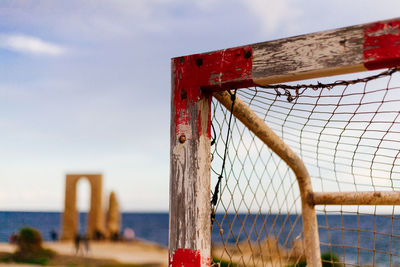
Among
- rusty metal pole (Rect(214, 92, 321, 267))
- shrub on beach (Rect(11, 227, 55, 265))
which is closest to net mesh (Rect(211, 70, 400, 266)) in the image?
rusty metal pole (Rect(214, 92, 321, 267))

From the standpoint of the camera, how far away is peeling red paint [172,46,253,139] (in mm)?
1549

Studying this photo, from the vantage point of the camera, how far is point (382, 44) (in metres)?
Answer: 1.37

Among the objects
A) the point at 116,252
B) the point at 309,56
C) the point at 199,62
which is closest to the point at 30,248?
the point at 116,252

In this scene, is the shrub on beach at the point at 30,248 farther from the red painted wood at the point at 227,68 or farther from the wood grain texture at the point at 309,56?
the wood grain texture at the point at 309,56

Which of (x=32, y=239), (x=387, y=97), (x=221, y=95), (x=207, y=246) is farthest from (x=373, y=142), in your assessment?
(x=32, y=239)

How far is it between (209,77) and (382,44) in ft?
1.98

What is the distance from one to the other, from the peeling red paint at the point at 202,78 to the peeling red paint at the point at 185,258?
426mm


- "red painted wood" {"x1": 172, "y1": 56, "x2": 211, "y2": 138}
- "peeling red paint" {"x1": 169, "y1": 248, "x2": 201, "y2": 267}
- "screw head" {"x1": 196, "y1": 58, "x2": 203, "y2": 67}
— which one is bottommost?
"peeling red paint" {"x1": 169, "y1": 248, "x2": 201, "y2": 267}

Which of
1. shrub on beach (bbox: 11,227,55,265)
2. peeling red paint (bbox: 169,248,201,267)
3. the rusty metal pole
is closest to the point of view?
peeling red paint (bbox: 169,248,201,267)

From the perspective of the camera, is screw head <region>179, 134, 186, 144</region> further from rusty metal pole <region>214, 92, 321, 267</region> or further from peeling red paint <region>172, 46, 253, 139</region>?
rusty metal pole <region>214, 92, 321, 267</region>

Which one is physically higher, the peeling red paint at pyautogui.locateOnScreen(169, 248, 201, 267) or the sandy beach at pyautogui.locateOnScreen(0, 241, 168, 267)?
the peeling red paint at pyautogui.locateOnScreen(169, 248, 201, 267)

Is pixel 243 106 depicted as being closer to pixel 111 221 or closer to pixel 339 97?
pixel 339 97

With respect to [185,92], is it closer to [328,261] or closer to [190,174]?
[190,174]

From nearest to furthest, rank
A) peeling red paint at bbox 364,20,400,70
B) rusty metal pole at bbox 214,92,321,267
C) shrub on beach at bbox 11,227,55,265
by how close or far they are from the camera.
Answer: peeling red paint at bbox 364,20,400,70
rusty metal pole at bbox 214,92,321,267
shrub on beach at bbox 11,227,55,265
